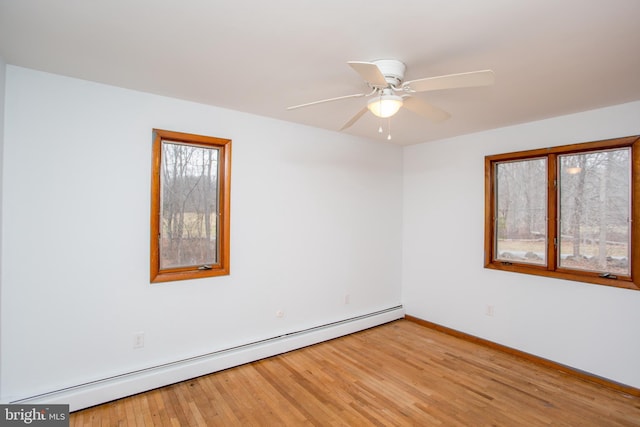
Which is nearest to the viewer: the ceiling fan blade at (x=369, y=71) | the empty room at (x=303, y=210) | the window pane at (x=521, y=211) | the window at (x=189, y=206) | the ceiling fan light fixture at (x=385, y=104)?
the ceiling fan blade at (x=369, y=71)

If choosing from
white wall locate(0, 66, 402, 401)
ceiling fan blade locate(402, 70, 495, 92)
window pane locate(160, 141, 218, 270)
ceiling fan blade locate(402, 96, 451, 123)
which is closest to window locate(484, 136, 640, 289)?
ceiling fan blade locate(402, 96, 451, 123)

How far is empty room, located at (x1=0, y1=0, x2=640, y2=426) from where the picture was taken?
5.81 feet

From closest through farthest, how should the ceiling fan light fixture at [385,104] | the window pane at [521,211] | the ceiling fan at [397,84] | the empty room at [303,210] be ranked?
the ceiling fan at [397,84] → the empty room at [303,210] → the ceiling fan light fixture at [385,104] → the window pane at [521,211]

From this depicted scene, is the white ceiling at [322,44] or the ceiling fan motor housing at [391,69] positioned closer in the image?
the white ceiling at [322,44]

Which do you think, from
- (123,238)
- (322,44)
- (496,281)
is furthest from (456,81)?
(496,281)

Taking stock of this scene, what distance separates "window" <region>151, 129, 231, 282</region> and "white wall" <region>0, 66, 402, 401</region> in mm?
81

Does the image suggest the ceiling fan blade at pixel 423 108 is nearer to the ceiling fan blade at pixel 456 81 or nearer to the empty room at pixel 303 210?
the empty room at pixel 303 210

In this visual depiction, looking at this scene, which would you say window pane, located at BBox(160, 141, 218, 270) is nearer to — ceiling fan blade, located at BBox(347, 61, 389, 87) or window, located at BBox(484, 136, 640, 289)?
ceiling fan blade, located at BBox(347, 61, 389, 87)

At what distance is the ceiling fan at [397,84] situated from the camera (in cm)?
159

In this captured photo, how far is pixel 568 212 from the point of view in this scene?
313 cm

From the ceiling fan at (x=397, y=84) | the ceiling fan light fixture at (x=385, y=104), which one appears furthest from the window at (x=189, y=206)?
the ceiling fan light fixture at (x=385, y=104)

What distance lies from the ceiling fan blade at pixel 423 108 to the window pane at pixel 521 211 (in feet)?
5.96

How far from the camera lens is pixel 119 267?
99.3 inches

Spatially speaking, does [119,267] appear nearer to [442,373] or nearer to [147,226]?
[147,226]
